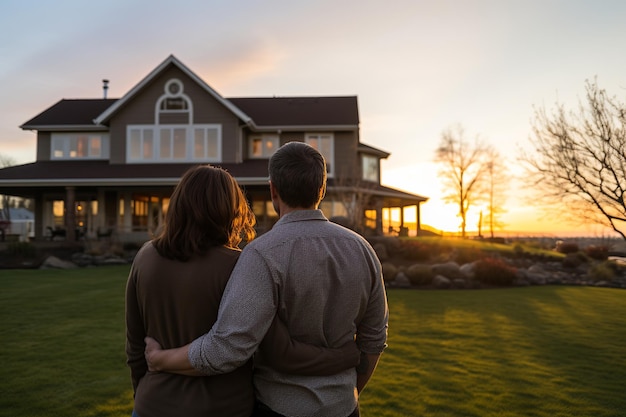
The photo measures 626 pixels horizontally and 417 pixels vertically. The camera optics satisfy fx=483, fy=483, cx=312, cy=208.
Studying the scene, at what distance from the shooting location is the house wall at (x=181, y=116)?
77.2 ft

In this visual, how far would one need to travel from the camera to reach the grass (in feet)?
16.5

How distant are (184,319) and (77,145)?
26.3 m

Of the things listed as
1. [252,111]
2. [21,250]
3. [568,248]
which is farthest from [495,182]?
[21,250]

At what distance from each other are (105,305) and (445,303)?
7858 mm

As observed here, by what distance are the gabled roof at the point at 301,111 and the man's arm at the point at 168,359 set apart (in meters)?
22.8

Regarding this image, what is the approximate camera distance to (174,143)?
2369 centimetres

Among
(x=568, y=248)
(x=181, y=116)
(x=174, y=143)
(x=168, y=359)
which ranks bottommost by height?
(x=568, y=248)

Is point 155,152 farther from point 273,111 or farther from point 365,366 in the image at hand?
point 365,366

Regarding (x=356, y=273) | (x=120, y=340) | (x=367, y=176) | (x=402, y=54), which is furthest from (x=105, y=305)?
(x=367, y=176)

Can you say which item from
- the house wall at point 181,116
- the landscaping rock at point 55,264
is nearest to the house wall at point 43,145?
the house wall at point 181,116

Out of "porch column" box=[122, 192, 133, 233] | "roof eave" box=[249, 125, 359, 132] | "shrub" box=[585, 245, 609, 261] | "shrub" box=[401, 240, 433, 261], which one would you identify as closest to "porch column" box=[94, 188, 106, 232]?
"porch column" box=[122, 192, 133, 233]

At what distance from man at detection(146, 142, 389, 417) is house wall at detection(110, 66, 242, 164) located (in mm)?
21864

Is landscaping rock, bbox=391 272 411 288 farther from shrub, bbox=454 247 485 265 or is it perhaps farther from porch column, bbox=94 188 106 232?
porch column, bbox=94 188 106 232

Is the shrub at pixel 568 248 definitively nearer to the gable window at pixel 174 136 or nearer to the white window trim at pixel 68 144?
the gable window at pixel 174 136
